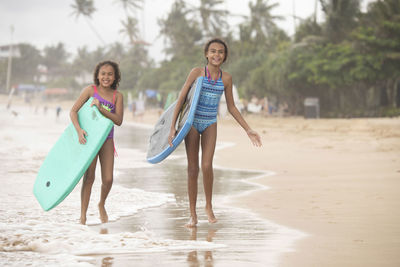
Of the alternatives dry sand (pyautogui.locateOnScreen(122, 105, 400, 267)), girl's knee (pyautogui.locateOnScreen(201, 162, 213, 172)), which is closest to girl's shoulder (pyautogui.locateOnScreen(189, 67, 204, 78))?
girl's knee (pyautogui.locateOnScreen(201, 162, 213, 172))

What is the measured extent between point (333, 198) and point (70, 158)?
283 cm

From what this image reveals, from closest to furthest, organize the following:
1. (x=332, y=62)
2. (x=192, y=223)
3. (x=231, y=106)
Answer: (x=192, y=223)
(x=231, y=106)
(x=332, y=62)

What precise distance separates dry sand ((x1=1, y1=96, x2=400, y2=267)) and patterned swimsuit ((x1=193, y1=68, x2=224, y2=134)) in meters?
A: 1.05

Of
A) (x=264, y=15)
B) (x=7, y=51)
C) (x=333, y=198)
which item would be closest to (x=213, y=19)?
(x=264, y=15)

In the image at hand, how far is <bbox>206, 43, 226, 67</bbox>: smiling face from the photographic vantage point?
4797 millimetres

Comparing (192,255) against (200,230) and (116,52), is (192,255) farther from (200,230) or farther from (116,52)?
(116,52)

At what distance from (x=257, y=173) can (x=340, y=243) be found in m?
5.18

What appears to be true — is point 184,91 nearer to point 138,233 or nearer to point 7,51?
point 138,233

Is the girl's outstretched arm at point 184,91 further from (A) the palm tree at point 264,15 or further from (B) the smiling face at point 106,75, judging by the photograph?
(A) the palm tree at point 264,15

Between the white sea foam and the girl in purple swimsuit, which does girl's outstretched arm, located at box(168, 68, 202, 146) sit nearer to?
the girl in purple swimsuit

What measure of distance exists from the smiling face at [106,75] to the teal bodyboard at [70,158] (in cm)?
18

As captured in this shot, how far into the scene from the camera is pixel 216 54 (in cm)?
482

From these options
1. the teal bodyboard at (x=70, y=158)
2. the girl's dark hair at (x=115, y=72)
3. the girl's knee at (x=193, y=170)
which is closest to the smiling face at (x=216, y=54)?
the girl's dark hair at (x=115, y=72)

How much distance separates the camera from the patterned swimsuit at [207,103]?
15.6 ft
